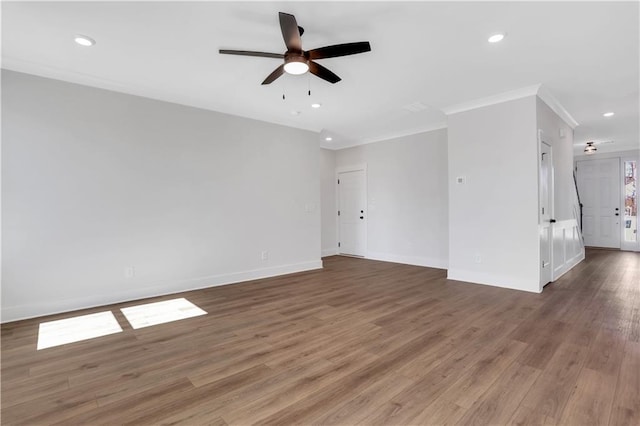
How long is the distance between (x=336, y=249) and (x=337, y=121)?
137 inches

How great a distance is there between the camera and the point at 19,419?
1.66 meters

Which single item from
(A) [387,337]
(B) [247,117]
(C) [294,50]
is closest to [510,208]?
(A) [387,337]

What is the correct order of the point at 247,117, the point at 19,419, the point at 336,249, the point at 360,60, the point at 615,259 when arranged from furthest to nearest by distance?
1. the point at 336,249
2. the point at 615,259
3. the point at 247,117
4. the point at 360,60
5. the point at 19,419

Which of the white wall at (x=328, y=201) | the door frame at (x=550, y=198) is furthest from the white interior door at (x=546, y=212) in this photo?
the white wall at (x=328, y=201)

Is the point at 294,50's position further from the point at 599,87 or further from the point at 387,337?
the point at 599,87

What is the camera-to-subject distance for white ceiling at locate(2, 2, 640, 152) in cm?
239

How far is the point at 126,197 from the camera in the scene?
12.6 feet

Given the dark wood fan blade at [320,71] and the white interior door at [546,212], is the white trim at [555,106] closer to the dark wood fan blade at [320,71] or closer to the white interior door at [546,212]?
the white interior door at [546,212]

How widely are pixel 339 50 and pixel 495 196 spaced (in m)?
3.20

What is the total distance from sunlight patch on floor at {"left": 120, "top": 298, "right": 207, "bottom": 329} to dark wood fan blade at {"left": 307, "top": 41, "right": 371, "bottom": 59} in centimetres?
292

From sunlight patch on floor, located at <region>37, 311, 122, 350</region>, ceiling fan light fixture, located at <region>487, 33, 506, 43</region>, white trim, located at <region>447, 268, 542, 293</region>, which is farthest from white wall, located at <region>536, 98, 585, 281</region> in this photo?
sunlight patch on floor, located at <region>37, 311, 122, 350</region>

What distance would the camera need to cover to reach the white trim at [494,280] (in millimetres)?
3995

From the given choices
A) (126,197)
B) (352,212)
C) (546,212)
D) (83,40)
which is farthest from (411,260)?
(83,40)

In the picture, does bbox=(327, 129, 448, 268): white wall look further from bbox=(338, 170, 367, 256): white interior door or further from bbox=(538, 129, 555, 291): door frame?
bbox=(538, 129, 555, 291): door frame
